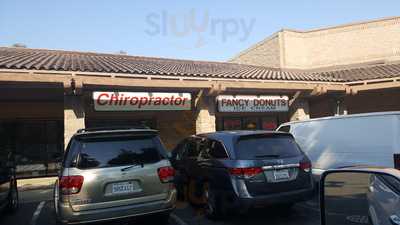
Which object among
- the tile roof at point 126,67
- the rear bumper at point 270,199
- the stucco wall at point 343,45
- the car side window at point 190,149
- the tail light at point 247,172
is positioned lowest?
the rear bumper at point 270,199

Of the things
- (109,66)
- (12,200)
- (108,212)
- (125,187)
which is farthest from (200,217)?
(109,66)

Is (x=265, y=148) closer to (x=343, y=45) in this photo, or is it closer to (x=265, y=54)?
(x=343, y=45)

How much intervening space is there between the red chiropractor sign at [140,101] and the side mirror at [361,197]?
993 centimetres

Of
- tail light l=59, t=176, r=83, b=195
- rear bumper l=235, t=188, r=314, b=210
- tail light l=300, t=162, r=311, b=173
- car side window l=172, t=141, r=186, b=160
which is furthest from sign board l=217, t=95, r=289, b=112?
tail light l=59, t=176, r=83, b=195

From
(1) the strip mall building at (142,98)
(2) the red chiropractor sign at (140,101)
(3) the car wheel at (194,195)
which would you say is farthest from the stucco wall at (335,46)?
(3) the car wheel at (194,195)

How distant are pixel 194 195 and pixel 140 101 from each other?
17.5 feet

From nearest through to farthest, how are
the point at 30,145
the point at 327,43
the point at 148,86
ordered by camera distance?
1. the point at 148,86
2. the point at 30,145
3. the point at 327,43

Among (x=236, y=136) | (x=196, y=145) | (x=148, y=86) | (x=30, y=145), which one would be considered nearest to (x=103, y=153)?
(x=236, y=136)

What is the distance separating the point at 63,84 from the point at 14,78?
130 cm

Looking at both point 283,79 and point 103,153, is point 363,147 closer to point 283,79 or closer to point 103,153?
point 103,153

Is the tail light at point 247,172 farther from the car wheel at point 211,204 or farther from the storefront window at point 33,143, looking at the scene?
the storefront window at point 33,143

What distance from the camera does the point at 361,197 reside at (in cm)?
A: 338

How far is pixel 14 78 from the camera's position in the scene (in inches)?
438

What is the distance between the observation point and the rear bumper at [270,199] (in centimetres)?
656
